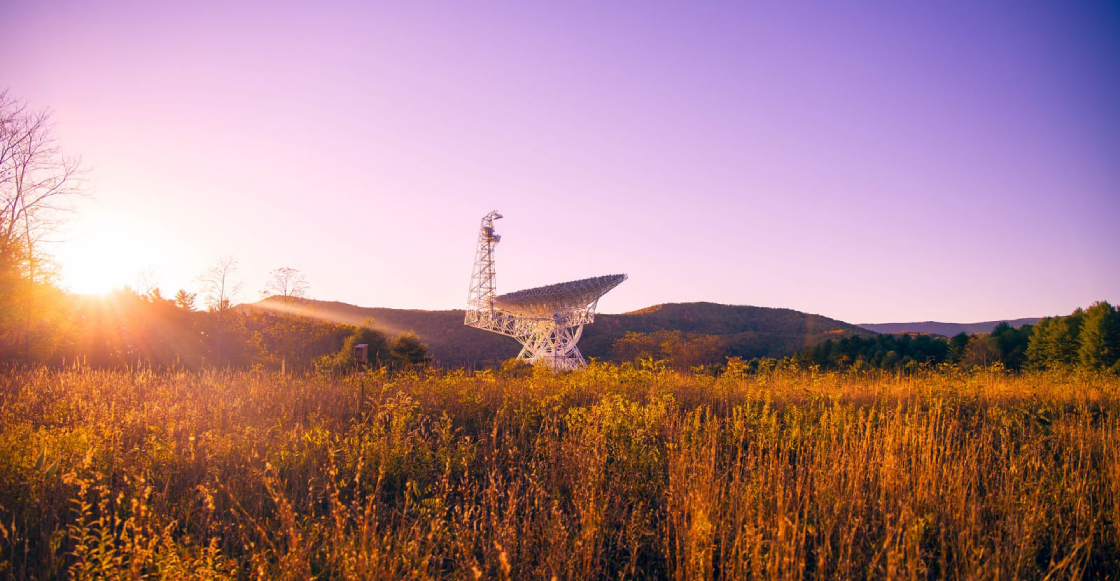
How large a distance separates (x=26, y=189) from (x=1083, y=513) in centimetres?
2834

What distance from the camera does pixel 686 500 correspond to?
10.2 feet

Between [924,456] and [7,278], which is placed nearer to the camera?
[924,456]

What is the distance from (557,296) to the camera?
28750 millimetres

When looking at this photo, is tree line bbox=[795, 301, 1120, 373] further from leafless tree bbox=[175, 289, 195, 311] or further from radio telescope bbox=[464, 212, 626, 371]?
leafless tree bbox=[175, 289, 195, 311]

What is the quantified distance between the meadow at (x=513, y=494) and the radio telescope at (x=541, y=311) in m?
20.7

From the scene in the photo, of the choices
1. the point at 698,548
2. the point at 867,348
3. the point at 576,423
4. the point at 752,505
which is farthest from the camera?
the point at 867,348

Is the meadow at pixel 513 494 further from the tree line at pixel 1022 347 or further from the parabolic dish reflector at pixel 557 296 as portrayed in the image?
the parabolic dish reflector at pixel 557 296

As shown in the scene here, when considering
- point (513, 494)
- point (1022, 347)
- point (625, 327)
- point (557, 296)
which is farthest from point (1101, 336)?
point (625, 327)

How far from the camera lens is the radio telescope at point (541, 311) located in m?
28.7

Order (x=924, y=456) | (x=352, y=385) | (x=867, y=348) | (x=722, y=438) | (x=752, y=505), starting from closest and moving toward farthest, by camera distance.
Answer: (x=752, y=505) < (x=924, y=456) < (x=722, y=438) < (x=352, y=385) < (x=867, y=348)

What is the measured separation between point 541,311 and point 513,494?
27.7 meters

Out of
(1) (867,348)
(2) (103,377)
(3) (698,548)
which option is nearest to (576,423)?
(3) (698,548)

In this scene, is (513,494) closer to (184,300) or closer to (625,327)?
(184,300)

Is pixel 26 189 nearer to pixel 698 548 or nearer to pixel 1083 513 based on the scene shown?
pixel 698 548
